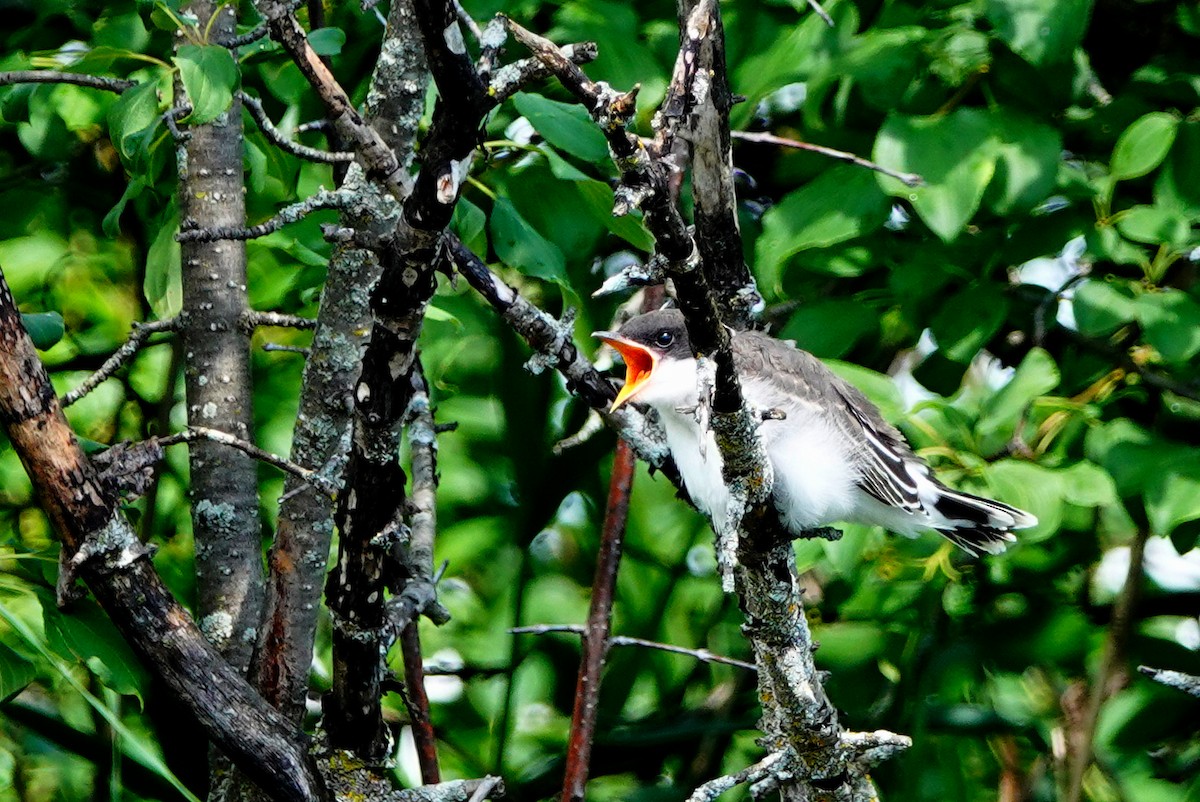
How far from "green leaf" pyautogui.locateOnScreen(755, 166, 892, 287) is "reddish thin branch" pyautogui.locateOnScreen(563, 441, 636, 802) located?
21.8 inches

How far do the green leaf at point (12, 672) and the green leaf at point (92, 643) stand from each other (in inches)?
4.5

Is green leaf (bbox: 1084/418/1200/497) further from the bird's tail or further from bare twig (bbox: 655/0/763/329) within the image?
bare twig (bbox: 655/0/763/329)

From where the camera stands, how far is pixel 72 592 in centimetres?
200

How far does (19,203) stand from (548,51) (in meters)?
2.37

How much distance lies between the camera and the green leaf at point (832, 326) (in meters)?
3.17

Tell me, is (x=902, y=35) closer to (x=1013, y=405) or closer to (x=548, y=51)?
(x=1013, y=405)

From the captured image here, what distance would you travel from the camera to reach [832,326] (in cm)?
319

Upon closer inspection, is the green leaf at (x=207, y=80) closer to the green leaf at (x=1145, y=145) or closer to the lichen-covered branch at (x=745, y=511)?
the lichen-covered branch at (x=745, y=511)

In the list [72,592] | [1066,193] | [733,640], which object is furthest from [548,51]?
[733,640]

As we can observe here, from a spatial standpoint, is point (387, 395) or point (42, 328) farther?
point (42, 328)

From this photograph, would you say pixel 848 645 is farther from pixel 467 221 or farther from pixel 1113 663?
pixel 467 221

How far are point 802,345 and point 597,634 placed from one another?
84 centimetres

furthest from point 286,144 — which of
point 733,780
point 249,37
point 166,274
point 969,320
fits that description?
point 969,320

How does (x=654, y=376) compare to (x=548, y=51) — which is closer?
(x=548, y=51)
